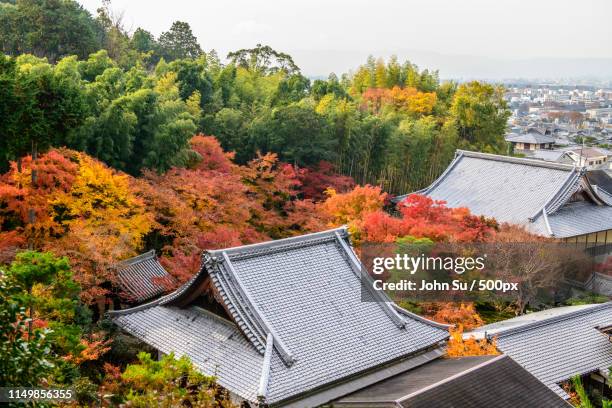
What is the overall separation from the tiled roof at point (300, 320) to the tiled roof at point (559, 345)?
1.87m

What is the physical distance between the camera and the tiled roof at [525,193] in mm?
23469

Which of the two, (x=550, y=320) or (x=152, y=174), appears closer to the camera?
(x=550, y=320)

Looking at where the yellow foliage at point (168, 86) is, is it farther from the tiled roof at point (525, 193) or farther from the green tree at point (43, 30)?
the tiled roof at point (525, 193)

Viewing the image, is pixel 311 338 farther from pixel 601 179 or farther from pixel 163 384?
pixel 601 179

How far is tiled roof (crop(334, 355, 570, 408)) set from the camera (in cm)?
997

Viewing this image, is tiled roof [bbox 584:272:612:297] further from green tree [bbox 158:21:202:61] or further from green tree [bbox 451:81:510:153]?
green tree [bbox 158:21:202:61]

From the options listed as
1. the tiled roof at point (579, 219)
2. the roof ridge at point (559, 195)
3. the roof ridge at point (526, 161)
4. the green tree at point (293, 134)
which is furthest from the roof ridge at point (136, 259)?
the roof ridge at point (526, 161)

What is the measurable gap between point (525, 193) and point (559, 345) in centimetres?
1177

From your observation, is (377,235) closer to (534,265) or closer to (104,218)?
(534,265)

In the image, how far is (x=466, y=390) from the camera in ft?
33.7

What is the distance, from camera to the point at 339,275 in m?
13.8

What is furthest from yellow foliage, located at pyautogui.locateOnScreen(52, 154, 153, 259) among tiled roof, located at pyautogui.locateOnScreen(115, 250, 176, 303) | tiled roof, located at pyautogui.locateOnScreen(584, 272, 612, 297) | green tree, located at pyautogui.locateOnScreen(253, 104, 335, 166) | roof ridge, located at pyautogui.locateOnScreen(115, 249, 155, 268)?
tiled roof, located at pyautogui.locateOnScreen(584, 272, 612, 297)

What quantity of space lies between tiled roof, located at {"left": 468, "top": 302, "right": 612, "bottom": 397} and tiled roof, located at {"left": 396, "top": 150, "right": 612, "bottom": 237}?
7.48 meters

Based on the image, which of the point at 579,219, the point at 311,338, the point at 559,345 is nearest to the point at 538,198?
the point at 579,219
